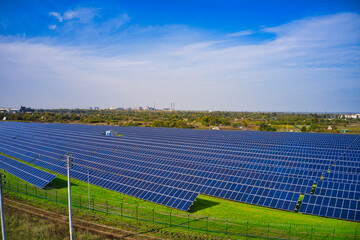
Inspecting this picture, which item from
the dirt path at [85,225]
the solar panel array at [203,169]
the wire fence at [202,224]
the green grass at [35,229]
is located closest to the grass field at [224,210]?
the wire fence at [202,224]

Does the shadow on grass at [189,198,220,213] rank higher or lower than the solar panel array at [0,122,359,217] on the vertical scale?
lower

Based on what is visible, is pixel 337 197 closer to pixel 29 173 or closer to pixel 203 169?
pixel 203 169

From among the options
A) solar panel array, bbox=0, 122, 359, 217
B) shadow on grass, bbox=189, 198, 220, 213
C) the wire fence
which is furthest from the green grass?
shadow on grass, bbox=189, 198, 220, 213

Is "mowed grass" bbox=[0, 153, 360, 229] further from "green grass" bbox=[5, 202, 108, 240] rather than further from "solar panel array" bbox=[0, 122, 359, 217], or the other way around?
"green grass" bbox=[5, 202, 108, 240]

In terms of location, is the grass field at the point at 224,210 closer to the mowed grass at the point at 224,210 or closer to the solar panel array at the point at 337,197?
the mowed grass at the point at 224,210

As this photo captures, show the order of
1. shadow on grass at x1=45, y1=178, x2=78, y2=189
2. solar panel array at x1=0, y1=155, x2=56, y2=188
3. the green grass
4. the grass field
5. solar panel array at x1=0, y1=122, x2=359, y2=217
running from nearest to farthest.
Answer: the green grass < the grass field < solar panel array at x1=0, y1=122, x2=359, y2=217 < solar panel array at x1=0, y1=155, x2=56, y2=188 < shadow on grass at x1=45, y1=178, x2=78, y2=189

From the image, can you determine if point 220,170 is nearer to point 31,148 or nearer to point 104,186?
point 104,186

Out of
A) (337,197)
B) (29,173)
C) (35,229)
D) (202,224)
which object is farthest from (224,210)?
(29,173)

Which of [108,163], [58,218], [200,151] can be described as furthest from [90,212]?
[200,151]
